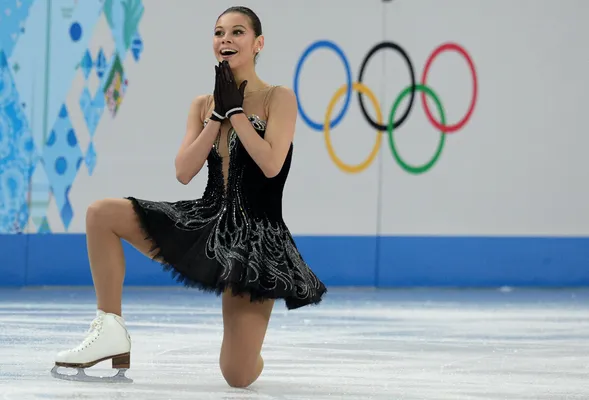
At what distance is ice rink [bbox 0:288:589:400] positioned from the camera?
123 inches

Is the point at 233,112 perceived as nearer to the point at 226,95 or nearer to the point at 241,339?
the point at 226,95

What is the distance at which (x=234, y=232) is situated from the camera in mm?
3082

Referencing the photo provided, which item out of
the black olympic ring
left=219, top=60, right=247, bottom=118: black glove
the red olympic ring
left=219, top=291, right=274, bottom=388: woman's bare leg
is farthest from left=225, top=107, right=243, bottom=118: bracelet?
the red olympic ring

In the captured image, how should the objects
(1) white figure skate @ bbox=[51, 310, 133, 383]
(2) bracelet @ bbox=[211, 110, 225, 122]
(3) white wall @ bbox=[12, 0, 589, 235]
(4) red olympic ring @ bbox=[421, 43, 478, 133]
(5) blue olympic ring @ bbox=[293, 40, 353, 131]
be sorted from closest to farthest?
→ (1) white figure skate @ bbox=[51, 310, 133, 383]
(2) bracelet @ bbox=[211, 110, 225, 122]
(3) white wall @ bbox=[12, 0, 589, 235]
(5) blue olympic ring @ bbox=[293, 40, 353, 131]
(4) red olympic ring @ bbox=[421, 43, 478, 133]

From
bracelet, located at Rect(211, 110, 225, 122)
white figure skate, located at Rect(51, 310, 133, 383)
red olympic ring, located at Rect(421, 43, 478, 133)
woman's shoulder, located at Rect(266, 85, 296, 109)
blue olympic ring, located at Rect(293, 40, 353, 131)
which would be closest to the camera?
white figure skate, located at Rect(51, 310, 133, 383)

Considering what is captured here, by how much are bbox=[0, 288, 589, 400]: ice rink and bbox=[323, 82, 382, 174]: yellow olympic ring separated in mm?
995

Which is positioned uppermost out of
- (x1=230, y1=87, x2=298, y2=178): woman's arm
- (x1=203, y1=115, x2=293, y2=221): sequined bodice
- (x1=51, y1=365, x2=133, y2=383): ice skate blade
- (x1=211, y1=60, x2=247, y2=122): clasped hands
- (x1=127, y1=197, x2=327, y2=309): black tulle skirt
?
(x1=211, y1=60, x2=247, y2=122): clasped hands

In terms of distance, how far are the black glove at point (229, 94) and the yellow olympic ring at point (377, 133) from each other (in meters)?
4.54

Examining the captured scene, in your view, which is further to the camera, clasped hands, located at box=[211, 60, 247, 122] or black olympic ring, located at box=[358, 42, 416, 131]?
black olympic ring, located at box=[358, 42, 416, 131]

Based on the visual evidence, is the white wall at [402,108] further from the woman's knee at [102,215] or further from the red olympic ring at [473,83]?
the woman's knee at [102,215]

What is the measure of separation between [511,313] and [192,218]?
330cm

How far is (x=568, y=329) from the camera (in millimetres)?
5191

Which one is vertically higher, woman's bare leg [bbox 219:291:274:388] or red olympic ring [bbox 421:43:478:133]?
red olympic ring [bbox 421:43:478:133]

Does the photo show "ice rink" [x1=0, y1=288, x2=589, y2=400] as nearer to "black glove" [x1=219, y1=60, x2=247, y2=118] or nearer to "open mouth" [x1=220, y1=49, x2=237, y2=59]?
"black glove" [x1=219, y1=60, x2=247, y2=118]
